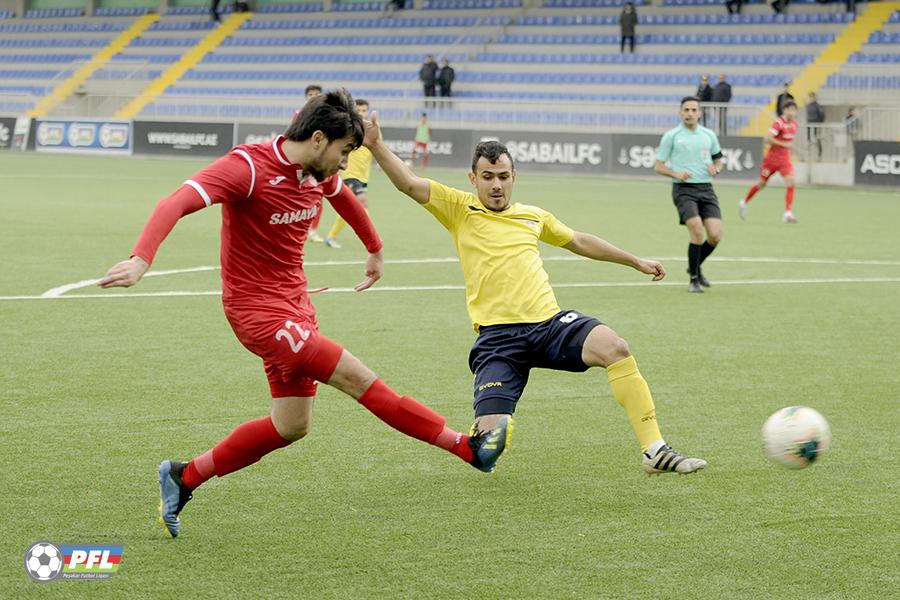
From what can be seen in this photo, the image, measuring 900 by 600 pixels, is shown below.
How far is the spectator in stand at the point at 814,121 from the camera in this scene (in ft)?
99.1

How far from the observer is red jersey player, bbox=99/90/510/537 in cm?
483

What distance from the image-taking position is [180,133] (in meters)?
38.2

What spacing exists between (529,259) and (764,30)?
111 ft

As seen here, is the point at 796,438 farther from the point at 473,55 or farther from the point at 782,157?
the point at 473,55

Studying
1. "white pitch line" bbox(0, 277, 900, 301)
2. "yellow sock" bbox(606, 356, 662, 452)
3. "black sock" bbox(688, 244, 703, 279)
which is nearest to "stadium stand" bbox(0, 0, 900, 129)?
"white pitch line" bbox(0, 277, 900, 301)

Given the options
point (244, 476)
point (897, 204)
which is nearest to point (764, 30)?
point (897, 204)

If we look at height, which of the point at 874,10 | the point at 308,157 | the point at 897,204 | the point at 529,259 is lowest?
the point at 897,204

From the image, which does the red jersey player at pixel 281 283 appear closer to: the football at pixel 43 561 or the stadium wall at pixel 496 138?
the football at pixel 43 561

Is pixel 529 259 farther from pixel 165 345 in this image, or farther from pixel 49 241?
pixel 49 241

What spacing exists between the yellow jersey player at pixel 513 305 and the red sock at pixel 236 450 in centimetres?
99

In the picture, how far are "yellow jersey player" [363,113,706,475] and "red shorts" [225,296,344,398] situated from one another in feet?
3.02

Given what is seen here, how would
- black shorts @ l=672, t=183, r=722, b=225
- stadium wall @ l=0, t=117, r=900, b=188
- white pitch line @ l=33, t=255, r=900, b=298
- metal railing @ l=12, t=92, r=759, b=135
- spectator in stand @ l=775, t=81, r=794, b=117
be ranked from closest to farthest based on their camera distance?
black shorts @ l=672, t=183, r=722, b=225 < white pitch line @ l=33, t=255, r=900, b=298 < stadium wall @ l=0, t=117, r=900, b=188 < spectator in stand @ l=775, t=81, r=794, b=117 < metal railing @ l=12, t=92, r=759, b=135

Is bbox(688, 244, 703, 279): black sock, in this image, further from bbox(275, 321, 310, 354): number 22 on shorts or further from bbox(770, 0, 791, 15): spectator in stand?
bbox(770, 0, 791, 15): spectator in stand

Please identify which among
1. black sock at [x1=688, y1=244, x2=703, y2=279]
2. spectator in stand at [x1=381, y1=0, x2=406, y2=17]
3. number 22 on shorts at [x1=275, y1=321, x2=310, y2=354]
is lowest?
black sock at [x1=688, y1=244, x2=703, y2=279]
